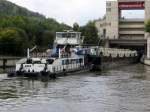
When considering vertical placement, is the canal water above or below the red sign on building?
below

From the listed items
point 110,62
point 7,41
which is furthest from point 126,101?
point 7,41

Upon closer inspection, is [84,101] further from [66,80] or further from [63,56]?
[63,56]

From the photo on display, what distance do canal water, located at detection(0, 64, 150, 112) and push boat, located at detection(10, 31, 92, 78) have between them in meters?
2.35

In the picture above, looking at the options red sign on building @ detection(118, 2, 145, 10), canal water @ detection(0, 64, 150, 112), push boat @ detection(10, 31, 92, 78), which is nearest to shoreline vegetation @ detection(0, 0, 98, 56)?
red sign on building @ detection(118, 2, 145, 10)

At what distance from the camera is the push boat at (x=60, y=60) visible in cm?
6662

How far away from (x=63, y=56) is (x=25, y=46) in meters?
50.4

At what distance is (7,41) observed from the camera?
124 meters

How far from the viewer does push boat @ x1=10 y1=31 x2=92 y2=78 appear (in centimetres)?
6662

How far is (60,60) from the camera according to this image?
72188mm

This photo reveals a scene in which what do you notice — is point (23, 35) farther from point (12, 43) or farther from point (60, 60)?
point (60, 60)

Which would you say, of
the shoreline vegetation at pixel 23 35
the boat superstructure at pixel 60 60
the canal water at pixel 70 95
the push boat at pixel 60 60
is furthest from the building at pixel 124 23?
the canal water at pixel 70 95

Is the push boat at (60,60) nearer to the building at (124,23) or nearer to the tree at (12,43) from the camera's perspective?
the tree at (12,43)

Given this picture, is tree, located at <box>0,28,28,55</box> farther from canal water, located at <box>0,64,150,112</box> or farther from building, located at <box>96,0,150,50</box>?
building, located at <box>96,0,150,50</box>

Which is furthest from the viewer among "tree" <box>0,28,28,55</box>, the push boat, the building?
the building
